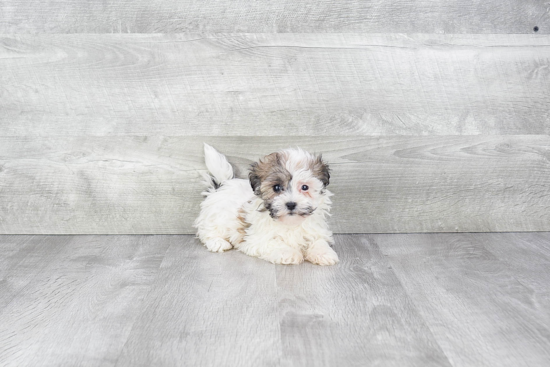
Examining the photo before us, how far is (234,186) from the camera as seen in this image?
2.00 m

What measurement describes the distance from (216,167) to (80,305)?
29.2 inches

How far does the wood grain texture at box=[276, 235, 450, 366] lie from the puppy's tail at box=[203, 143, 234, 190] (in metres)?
0.45

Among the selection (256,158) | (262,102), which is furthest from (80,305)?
(262,102)

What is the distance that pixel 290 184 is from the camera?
1.71m

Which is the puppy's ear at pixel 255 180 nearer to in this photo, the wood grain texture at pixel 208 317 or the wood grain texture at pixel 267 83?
the wood grain texture at pixel 208 317

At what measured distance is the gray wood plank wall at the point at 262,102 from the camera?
205 cm

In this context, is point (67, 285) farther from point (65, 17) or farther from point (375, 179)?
point (375, 179)

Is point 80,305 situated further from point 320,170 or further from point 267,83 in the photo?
point 267,83

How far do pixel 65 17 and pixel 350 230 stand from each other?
136 cm

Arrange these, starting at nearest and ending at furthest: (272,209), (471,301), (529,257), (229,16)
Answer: (471,301) → (272,209) → (529,257) → (229,16)

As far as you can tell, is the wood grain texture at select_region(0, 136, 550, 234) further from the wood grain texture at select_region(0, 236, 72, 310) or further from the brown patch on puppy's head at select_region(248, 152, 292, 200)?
the brown patch on puppy's head at select_region(248, 152, 292, 200)

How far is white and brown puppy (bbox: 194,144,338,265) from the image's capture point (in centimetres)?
172

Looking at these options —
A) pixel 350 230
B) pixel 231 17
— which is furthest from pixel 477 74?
pixel 231 17

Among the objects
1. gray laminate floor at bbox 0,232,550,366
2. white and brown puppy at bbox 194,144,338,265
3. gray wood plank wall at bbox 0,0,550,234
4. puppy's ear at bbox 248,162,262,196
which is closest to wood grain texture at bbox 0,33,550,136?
gray wood plank wall at bbox 0,0,550,234
